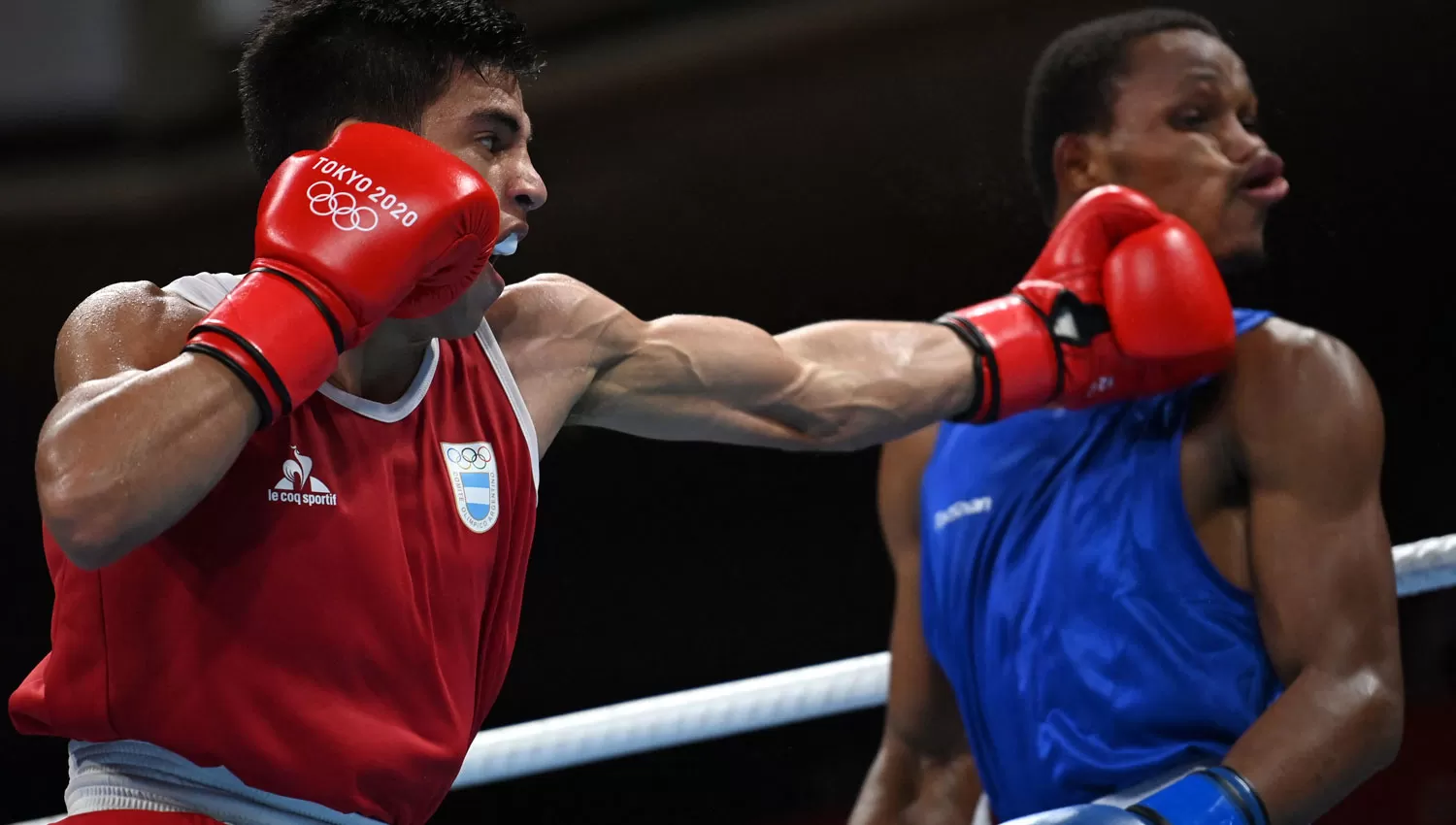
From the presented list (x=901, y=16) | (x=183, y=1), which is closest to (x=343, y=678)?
(x=183, y=1)

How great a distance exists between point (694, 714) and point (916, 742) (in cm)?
54

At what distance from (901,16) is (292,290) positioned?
2557 millimetres

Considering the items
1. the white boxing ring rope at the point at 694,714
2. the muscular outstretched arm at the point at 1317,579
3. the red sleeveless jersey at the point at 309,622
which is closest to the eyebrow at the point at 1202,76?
the muscular outstretched arm at the point at 1317,579

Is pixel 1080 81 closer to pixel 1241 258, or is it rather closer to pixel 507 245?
pixel 1241 258

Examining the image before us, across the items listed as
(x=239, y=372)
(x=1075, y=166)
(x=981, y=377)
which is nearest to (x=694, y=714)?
(x=981, y=377)

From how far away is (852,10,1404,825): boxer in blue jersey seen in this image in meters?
1.93

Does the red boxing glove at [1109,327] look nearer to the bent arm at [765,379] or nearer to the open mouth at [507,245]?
the bent arm at [765,379]

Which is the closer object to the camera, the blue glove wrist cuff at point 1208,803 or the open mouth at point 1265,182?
the blue glove wrist cuff at point 1208,803

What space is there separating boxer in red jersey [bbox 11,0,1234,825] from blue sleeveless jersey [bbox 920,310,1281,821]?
866mm

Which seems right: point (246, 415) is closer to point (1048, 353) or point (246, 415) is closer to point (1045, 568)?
point (1048, 353)

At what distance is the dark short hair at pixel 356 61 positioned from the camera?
4.89 ft

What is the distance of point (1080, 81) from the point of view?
2.54 metres

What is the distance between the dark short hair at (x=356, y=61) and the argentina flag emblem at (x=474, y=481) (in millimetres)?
343

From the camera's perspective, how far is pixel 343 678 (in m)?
1.38
